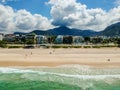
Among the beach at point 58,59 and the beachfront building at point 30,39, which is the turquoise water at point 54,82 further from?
the beachfront building at point 30,39

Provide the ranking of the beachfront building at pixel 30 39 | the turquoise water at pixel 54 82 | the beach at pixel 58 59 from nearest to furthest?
the turquoise water at pixel 54 82
the beach at pixel 58 59
the beachfront building at pixel 30 39

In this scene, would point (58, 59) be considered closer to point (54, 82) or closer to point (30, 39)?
point (54, 82)

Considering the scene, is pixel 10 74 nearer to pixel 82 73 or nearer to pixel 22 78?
pixel 22 78

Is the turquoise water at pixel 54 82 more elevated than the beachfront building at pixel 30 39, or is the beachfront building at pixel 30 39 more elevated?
the beachfront building at pixel 30 39

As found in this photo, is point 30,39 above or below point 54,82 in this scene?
above

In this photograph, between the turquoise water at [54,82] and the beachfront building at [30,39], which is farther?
the beachfront building at [30,39]

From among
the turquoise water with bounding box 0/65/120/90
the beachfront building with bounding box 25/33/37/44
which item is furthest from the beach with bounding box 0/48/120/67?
the beachfront building with bounding box 25/33/37/44

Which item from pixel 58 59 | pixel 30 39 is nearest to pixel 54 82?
pixel 58 59

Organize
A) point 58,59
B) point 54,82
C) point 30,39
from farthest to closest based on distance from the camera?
point 30,39, point 58,59, point 54,82

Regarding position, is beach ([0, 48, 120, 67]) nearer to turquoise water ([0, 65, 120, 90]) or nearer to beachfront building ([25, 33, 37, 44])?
turquoise water ([0, 65, 120, 90])

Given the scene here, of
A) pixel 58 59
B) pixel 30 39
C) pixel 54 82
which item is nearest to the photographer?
pixel 54 82

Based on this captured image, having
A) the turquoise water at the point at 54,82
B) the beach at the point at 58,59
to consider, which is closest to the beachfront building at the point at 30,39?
the beach at the point at 58,59

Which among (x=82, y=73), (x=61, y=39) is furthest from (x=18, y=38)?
(x=82, y=73)

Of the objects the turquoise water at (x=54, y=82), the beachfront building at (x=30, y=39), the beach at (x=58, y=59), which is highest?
the beachfront building at (x=30, y=39)
